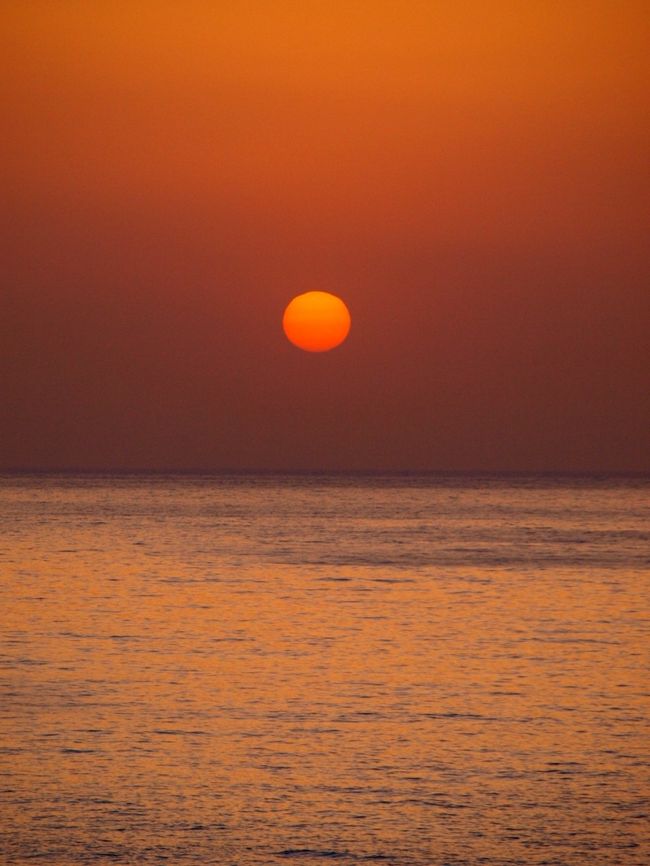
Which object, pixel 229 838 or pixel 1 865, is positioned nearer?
pixel 1 865

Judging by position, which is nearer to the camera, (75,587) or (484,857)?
(484,857)

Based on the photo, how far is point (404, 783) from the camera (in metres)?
21.0

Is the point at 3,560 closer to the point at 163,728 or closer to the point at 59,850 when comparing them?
the point at 163,728

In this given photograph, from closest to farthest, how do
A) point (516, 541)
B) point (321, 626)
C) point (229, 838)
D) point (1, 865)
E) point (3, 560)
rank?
1. point (1, 865)
2. point (229, 838)
3. point (321, 626)
4. point (3, 560)
5. point (516, 541)

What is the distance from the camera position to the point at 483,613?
45.7m

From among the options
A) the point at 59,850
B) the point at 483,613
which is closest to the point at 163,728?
the point at 59,850

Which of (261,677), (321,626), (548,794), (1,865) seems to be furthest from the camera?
(321,626)

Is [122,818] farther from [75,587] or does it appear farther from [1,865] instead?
[75,587]

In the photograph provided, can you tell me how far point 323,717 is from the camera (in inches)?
1026

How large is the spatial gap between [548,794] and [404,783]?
7.30 feet

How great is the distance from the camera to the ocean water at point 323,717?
1836 centimetres

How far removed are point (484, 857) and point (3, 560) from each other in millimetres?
53559

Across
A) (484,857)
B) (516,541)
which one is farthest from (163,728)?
(516,541)

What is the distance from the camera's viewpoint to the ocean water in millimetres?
18359
